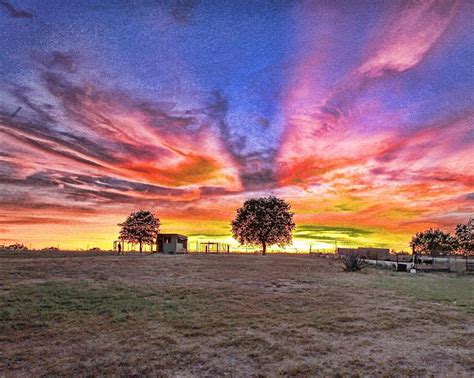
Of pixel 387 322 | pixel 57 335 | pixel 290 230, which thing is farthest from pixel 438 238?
pixel 57 335

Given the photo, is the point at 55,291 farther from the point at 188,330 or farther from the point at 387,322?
the point at 387,322

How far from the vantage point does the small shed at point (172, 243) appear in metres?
64.1

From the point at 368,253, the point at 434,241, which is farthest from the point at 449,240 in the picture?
the point at 368,253

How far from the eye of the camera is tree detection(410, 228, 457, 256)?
111787 millimetres

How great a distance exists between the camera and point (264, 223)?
7562cm

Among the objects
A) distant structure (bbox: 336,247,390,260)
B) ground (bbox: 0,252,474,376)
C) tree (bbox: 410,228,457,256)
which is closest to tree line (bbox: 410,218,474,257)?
tree (bbox: 410,228,457,256)

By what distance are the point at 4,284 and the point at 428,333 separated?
18.4 meters

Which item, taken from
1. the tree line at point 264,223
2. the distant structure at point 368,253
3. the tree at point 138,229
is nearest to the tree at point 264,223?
the tree line at point 264,223

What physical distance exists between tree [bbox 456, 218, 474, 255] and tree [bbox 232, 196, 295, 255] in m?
61.7

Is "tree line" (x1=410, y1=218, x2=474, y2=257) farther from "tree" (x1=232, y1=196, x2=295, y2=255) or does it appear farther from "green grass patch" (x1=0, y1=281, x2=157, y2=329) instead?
"green grass patch" (x1=0, y1=281, x2=157, y2=329)

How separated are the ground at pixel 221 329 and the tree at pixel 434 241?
103 metres

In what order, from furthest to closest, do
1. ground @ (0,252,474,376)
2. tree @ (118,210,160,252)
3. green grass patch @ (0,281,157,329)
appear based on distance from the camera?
1. tree @ (118,210,160,252)
2. green grass patch @ (0,281,157,329)
3. ground @ (0,252,474,376)

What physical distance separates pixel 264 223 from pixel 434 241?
225 ft

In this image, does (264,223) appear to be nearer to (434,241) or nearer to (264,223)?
(264,223)
